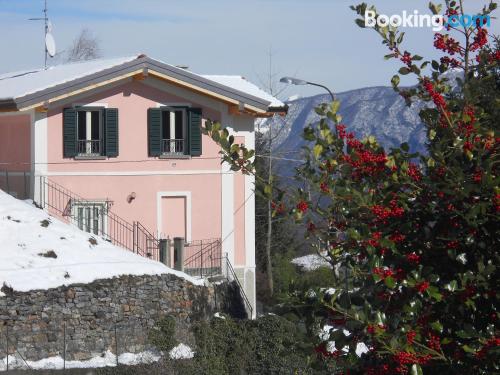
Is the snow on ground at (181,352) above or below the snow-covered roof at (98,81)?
below

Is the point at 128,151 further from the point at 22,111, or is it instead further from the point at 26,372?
the point at 26,372

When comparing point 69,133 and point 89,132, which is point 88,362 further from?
point 89,132

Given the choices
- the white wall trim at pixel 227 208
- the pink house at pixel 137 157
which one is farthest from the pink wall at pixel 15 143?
the white wall trim at pixel 227 208

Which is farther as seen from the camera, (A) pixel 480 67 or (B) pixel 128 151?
(B) pixel 128 151

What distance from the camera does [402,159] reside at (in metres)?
5.27

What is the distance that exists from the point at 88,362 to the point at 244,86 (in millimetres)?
12841

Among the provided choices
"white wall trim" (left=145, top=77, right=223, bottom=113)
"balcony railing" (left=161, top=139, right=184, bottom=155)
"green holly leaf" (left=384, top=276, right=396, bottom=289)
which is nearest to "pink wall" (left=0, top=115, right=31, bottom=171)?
"white wall trim" (left=145, top=77, right=223, bottom=113)

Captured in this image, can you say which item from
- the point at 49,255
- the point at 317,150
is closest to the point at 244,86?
the point at 49,255

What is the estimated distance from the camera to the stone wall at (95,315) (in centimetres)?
2106

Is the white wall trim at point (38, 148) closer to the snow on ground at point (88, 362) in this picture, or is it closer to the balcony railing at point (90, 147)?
the balcony railing at point (90, 147)

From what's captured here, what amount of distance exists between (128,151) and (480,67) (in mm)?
23353

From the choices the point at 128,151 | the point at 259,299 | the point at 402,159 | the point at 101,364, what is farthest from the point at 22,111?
the point at 402,159

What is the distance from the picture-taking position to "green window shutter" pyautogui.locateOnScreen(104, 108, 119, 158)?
27889 mm

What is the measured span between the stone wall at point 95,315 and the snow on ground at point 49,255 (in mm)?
244
